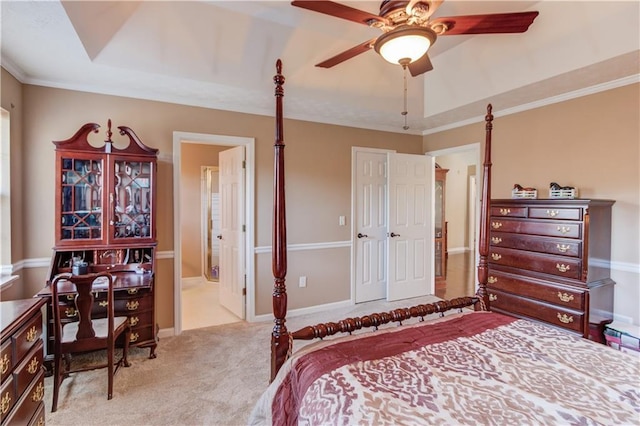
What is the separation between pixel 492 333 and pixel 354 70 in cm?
274

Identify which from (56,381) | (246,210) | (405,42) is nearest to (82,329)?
(56,381)

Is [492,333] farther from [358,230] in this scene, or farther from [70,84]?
[70,84]

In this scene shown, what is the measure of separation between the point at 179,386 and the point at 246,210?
6.08ft

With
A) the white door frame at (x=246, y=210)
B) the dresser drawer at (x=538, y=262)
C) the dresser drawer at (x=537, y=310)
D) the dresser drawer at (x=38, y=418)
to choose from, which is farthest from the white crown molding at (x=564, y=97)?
the dresser drawer at (x=38, y=418)

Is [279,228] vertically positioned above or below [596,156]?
below

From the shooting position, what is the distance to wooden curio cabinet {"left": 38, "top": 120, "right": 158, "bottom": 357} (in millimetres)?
2643

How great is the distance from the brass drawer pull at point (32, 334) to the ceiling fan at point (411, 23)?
2042 mm

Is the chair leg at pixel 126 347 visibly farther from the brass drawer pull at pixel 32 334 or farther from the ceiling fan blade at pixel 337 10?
the ceiling fan blade at pixel 337 10

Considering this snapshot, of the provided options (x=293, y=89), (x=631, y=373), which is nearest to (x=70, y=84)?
(x=293, y=89)

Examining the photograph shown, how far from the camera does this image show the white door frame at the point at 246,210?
3.26 m

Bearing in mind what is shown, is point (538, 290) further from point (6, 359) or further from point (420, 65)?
point (6, 359)

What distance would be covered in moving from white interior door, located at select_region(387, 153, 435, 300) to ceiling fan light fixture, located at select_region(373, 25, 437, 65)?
98.2 inches

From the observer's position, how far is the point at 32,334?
1.53 meters

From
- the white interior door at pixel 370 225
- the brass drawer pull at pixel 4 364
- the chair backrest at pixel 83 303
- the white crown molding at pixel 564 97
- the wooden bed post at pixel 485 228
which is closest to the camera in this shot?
the brass drawer pull at pixel 4 364
